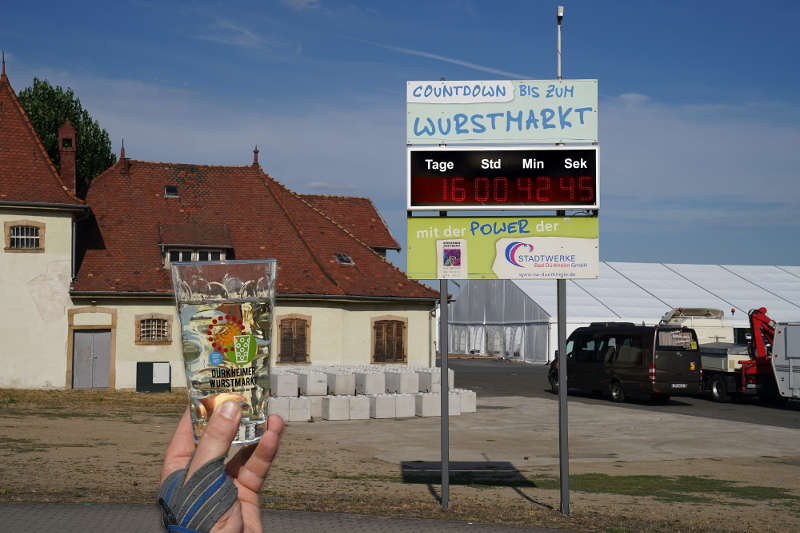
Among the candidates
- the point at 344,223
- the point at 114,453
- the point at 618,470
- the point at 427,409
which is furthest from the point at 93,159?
the point at 618,470

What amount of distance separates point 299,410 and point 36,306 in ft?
39.1

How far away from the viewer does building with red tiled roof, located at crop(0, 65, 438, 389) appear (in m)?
29.1

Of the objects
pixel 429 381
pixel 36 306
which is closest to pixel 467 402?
pixel 429 381

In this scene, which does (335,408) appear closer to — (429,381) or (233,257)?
(429,381)

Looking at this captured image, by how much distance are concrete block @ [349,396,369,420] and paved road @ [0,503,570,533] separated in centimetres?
1216

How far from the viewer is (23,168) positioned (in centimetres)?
2986

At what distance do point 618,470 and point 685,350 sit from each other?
1415cm

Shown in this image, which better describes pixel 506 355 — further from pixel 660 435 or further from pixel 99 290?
pixel 660 435

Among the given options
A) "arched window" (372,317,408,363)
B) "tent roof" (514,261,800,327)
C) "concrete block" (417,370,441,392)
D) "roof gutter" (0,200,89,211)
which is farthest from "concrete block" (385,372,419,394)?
"tent roof" (514,261,800,327)

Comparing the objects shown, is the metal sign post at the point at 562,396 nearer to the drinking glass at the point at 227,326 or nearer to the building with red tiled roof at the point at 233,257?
the drinking glass at the point at 227,326

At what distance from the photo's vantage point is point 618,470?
14.4 meters

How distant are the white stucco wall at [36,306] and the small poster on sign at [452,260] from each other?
21.9 m

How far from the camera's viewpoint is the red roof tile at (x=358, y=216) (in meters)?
40.5

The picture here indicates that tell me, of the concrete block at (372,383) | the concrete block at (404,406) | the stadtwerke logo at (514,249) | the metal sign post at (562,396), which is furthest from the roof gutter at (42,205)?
the metal sign post at (562,396)
